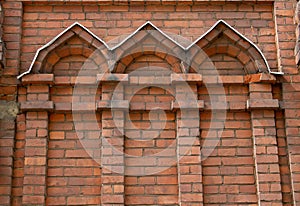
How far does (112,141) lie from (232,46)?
5.12 feet

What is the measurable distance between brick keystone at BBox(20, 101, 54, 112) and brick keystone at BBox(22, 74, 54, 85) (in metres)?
0.21

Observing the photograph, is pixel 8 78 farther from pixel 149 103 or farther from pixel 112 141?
pixel 149 103

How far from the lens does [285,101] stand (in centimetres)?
568

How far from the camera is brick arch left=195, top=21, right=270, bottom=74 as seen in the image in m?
5.83

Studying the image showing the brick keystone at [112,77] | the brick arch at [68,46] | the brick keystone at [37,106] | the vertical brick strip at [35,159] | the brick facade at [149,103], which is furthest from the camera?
the brick arch at [68,46]

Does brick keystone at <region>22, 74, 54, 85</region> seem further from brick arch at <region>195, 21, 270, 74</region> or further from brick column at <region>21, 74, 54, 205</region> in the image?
brick arch at <region>195, 21, 270, 74</region>

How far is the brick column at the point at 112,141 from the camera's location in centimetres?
533

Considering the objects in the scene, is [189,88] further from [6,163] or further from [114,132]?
[6,163]

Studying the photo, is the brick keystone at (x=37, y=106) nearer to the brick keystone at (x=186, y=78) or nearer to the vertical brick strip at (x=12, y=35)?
the vertical brick strip at (x=12, y=35)

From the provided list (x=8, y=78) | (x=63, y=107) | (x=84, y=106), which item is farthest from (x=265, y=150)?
(x=8, y=78)

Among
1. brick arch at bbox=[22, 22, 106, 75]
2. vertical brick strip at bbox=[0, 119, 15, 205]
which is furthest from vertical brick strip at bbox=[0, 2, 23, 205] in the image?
brick arch at bbox=[22, 22, 106, 75]

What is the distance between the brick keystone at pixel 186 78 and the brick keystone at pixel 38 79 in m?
1.18

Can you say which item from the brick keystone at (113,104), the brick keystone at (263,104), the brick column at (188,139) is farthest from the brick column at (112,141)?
the brick keystone at (263,104)

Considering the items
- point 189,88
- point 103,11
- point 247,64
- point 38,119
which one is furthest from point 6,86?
point 247,64
